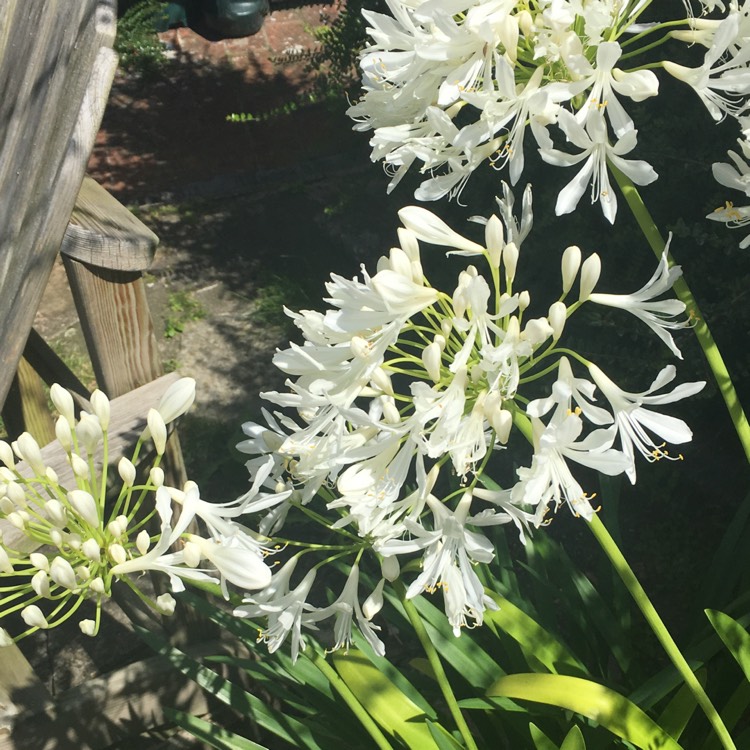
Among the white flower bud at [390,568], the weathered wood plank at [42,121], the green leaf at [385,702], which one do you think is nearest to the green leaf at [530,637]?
the green leaf at [385,702]

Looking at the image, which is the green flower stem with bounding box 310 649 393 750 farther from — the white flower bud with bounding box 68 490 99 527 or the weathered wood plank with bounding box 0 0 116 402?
the weathered wood plank with bounding box 0 0 116 402

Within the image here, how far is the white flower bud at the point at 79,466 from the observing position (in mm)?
1398

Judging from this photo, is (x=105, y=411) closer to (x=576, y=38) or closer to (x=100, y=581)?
(x=100, y=581)

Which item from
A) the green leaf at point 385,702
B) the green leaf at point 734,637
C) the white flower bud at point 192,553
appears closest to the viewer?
the white flower bud at point 192,553

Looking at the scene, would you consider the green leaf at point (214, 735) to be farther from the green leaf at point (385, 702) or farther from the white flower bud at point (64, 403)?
the white flower bud at point (64, 403)

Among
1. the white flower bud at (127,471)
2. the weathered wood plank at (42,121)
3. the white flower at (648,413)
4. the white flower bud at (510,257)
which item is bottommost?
the white flower at (648,413)

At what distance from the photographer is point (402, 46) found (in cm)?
135

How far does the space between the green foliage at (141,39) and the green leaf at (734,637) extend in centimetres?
562

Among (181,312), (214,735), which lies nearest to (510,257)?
(214,735)

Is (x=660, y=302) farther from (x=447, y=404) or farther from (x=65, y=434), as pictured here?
(x=65, y=434)

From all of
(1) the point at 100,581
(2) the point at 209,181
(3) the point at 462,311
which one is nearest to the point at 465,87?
(3) the point at 462,311

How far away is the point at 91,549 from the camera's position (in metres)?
1.32

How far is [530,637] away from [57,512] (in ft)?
3.78

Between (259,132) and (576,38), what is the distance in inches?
206
